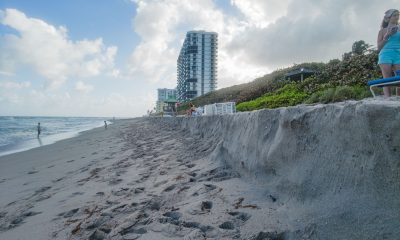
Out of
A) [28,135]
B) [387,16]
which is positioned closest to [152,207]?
[387,16]

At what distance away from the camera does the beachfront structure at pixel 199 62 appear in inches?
3433

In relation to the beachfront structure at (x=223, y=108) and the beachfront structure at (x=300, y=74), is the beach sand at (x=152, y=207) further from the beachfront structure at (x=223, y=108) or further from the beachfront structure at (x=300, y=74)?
the beachfront structure at (x=300, y=74)

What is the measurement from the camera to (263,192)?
9.59ft

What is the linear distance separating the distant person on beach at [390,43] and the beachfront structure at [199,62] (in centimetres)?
8307

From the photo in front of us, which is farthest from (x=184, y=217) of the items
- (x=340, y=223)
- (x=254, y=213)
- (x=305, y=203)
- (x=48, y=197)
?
(x=48, y=197)

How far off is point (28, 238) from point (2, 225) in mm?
838

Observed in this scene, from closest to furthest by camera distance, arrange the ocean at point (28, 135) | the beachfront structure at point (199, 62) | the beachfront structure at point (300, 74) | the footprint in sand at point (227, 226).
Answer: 1. the footprint in sand at point (227, 226)
2. the beachfront structure at point (300, 74)
3. the ocean at point (28, 135)
4. the beachfront structure at point (199, 62)

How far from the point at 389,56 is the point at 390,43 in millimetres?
184

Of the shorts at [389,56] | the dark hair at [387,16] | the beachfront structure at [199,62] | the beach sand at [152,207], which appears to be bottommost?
the beach sand at [152,207]

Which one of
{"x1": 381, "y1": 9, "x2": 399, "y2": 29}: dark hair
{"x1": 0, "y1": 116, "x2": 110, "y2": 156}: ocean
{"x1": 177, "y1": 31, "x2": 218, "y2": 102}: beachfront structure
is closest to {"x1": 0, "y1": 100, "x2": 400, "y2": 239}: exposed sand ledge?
{"x1": 381, "y1": 9, "x2": 399, "y2": 29}: dark hair

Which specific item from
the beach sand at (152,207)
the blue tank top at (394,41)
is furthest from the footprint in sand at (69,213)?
the blue tank top at (394,41)

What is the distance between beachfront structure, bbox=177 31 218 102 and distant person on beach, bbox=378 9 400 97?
83066 millimetres

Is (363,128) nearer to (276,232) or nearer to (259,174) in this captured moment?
(276,232)

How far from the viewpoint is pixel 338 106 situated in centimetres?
209
